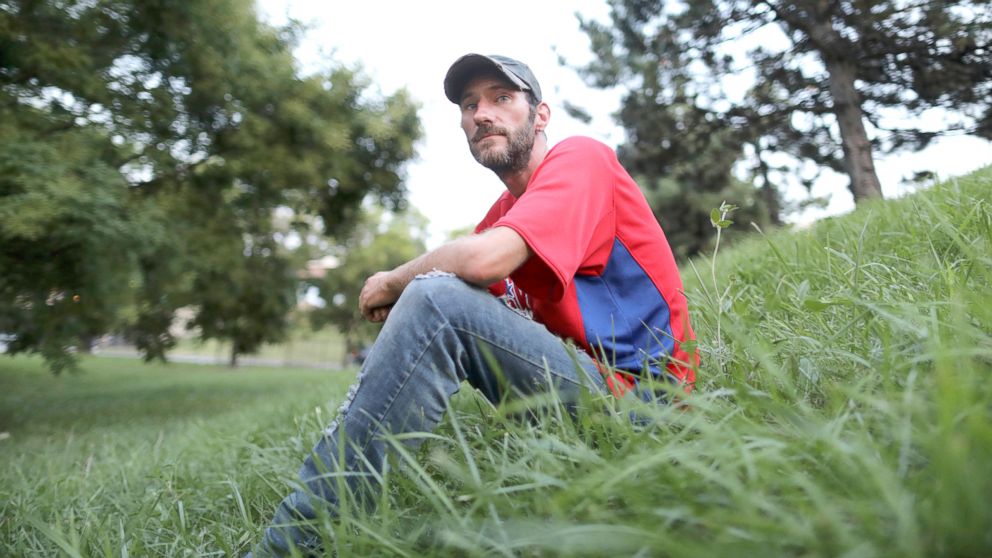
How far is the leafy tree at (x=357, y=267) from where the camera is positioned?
2452cm

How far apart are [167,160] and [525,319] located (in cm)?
767

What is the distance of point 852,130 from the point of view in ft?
21.7

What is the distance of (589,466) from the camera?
125 centimetres

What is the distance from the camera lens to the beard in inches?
91.5

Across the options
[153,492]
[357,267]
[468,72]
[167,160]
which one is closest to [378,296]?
[468,72]

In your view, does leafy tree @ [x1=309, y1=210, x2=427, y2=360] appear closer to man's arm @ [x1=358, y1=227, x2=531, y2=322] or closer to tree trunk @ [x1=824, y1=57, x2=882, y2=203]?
tree trunk @ [x1=824, y1=57, x2=882, y2=203]

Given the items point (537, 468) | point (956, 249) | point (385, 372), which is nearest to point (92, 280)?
point (385, 372)

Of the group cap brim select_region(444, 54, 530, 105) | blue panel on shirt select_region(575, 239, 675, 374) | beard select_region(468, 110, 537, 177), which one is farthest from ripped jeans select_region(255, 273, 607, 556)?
cap brim select_region(444, 54, 530, 105)

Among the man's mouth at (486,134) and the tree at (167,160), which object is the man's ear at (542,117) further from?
Answer: the tree at (167,160)

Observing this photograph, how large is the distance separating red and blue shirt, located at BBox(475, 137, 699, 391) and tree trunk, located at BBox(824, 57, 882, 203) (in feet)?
18.0

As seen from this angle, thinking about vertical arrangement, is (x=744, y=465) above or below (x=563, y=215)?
below

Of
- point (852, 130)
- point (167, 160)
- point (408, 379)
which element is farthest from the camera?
point (167, 160)

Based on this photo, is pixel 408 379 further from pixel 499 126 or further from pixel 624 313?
pixel 499 126

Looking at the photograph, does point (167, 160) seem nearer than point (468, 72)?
No
